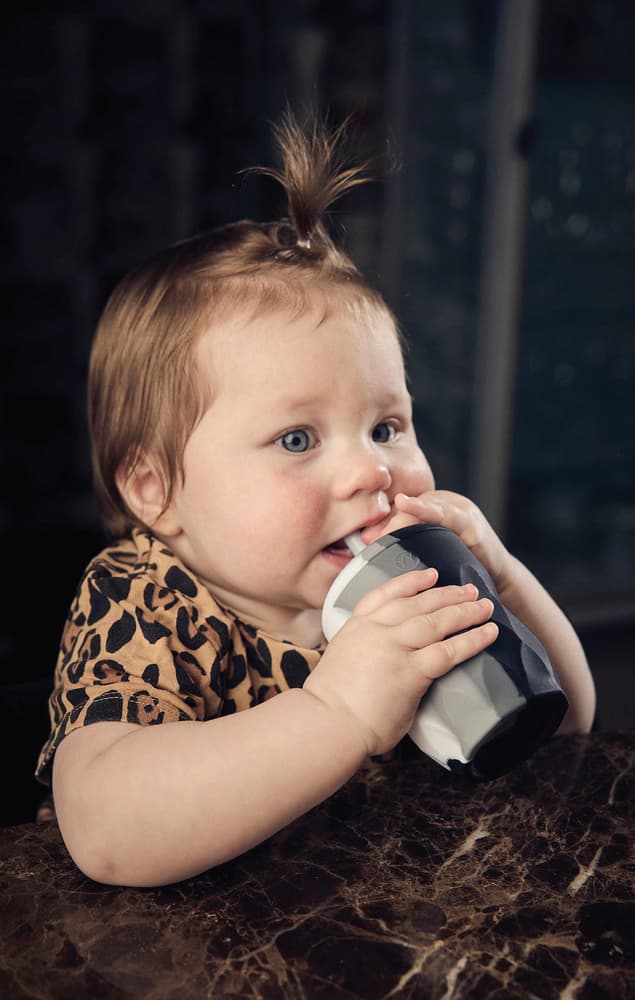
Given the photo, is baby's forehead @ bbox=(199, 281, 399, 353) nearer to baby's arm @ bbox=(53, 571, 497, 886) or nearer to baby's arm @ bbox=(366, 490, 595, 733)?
baby's arm @ bbox=(366, 490, 595, 733)

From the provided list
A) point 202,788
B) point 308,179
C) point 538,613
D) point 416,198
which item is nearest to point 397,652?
point 202,788

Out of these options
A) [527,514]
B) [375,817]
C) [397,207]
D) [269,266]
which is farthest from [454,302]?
[375,817]

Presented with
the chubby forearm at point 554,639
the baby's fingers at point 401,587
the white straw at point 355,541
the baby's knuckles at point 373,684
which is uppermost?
the baby's fingers at point 401,587

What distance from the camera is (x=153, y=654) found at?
879 mm

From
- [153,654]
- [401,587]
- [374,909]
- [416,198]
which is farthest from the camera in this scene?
[416,198]

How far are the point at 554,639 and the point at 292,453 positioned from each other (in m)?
0.34

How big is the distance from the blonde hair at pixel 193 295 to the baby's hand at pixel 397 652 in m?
0.33

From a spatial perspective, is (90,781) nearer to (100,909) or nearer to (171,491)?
(100,909)

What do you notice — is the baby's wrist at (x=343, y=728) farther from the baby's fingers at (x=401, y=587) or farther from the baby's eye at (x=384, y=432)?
the baby's eye at (x=384, y=432)

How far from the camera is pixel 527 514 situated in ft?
12.1

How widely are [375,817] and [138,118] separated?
267cm

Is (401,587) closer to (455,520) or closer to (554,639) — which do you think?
(455,520)

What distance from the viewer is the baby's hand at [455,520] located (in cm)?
90

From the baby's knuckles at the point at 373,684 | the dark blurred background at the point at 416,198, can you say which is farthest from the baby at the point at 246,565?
the dark blurred background at the point at 416,198
